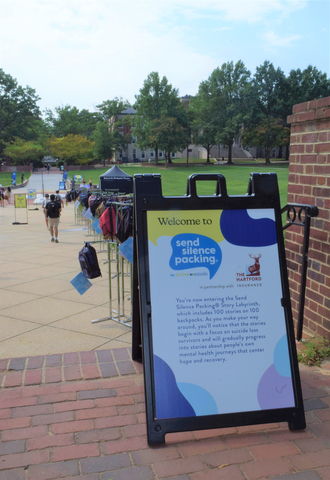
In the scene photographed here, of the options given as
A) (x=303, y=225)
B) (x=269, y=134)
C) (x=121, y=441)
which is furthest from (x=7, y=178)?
(x=121, y=441)

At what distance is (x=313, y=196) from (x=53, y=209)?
10.2m

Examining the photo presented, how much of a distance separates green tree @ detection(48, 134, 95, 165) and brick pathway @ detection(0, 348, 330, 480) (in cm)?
8313

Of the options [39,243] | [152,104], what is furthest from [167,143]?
[39,243]

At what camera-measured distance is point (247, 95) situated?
76938 mm

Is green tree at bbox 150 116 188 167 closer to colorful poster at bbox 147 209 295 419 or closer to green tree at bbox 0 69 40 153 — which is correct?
green tree at bbox 0 69 40 153

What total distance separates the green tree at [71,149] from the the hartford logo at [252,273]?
83.7 m

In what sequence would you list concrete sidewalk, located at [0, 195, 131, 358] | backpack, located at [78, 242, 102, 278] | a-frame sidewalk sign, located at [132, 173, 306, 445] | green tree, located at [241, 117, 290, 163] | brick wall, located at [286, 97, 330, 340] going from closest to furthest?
a-frame sidewalk sign, located at [132, 173, 306, 445]
brick wall, located at [286, 97, 330, 340]
concrete sidewalk, located at [0, 195, 131, 358]
backpack, located at [78, 242, 102, 278]
green tree, located at [241, 117, 290, 163]

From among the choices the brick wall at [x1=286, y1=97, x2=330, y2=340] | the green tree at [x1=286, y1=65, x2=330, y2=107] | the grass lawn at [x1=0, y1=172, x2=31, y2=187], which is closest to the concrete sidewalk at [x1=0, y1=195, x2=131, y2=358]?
the brick wall at [x1=286, y1=97, x2=330, y2=340]

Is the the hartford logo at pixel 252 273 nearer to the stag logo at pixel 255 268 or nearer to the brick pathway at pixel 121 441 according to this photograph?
the stag logo at pixel 255 268

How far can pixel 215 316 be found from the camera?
275 centimetres

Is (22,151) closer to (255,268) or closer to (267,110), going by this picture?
(267,110)

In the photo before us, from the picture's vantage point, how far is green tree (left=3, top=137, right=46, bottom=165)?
80.1 meters

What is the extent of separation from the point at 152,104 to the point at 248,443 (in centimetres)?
8344

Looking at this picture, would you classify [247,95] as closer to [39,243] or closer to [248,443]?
[39,243]
